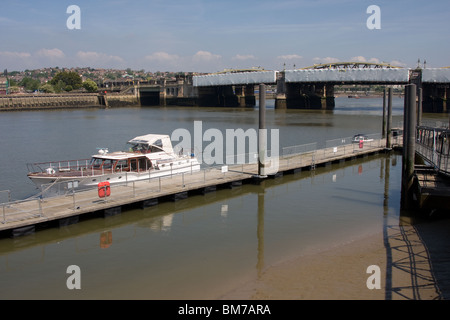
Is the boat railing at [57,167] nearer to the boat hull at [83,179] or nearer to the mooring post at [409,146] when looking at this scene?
the boat hull at [83,179]

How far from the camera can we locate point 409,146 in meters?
24.8

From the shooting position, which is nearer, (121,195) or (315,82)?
(121,195)

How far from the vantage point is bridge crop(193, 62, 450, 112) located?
371 ft

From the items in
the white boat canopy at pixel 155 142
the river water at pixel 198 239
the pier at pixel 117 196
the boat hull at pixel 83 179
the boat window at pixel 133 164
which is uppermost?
the white boat canopy at pixel 155 142

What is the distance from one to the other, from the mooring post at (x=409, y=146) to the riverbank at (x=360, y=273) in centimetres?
447

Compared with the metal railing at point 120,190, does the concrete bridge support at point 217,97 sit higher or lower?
higher

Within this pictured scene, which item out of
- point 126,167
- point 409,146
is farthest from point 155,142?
point 409,146

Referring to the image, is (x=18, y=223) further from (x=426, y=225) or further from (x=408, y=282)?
(x=426, y=225)

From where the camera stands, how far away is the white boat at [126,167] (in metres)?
27.8

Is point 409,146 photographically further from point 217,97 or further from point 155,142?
point 217,97

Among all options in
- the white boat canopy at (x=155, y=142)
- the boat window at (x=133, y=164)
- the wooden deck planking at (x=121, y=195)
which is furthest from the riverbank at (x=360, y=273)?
the white boat canopy at (x=155, y=142)

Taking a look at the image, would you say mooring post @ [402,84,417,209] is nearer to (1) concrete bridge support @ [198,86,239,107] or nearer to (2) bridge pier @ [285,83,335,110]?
(2) bridge pier @ [285,83,335,110]

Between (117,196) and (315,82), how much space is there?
4322 inches

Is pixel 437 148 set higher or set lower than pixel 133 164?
higher
